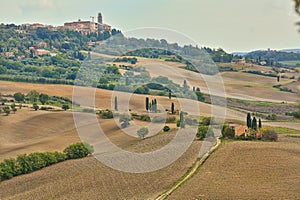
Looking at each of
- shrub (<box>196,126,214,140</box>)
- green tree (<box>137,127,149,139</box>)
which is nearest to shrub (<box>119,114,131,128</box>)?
green tree (<box>137,127,149,139</box>)

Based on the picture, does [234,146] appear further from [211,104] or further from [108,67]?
[108,67]

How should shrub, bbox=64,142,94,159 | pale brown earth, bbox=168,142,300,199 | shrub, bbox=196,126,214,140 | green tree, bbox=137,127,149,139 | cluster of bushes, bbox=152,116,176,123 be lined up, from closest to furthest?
pale brown earth, bbox=168,142,300,199
shrub, bbox=196,126,214,140
shrub, bbox=64,142,94,159
green tree, bbox=137,127,149,139
cluster of bushes, bbox=152,116,176,123

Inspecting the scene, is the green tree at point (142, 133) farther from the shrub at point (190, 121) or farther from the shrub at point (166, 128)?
the shrub at point (190, 121)

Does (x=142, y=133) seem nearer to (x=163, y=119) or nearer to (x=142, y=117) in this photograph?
(x=163, y=119)

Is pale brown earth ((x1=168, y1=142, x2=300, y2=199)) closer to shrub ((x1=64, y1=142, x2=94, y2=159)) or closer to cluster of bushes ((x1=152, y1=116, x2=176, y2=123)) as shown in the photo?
shrub ((x1=64, y1=142, x2=94, y2=159))

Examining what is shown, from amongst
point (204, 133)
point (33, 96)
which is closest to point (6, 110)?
point (33, 96)

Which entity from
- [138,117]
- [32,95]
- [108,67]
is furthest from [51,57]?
[138,117]
